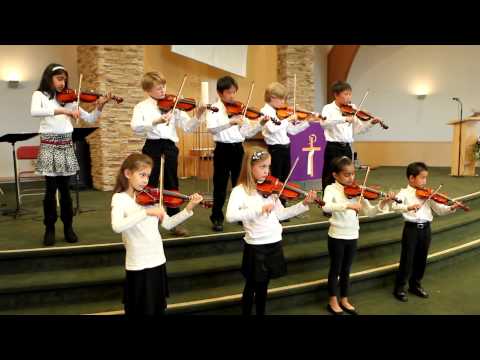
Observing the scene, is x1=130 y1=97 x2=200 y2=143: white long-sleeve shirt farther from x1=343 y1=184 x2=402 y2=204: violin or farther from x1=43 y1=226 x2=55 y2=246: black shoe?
x1=343 y1=184 x2=402 y2=204: violin

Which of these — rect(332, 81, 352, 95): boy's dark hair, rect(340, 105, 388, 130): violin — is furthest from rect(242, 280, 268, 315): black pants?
rect(332, 81, 352, 95): boy's dark hair

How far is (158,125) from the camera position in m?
3.72

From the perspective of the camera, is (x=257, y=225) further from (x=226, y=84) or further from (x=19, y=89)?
(x=19, y=89)

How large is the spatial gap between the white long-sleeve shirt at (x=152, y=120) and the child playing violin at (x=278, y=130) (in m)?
0.78

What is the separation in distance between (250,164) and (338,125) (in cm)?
174

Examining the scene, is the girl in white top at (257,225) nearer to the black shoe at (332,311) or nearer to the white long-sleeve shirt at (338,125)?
the black shoe at (332,311)

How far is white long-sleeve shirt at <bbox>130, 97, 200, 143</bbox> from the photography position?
3.65 metres

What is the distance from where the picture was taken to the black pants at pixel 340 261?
3.50 m

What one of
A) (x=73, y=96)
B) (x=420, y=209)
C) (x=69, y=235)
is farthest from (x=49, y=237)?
(x=420, y=209)

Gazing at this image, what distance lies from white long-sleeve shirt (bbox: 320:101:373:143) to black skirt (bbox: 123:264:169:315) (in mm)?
2397

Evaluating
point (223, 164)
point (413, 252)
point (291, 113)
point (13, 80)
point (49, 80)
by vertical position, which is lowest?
point (413, 252)

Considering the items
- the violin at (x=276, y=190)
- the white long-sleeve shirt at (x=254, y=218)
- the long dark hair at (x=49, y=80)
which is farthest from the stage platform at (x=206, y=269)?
the long dark hair at (x=49, y=80)
